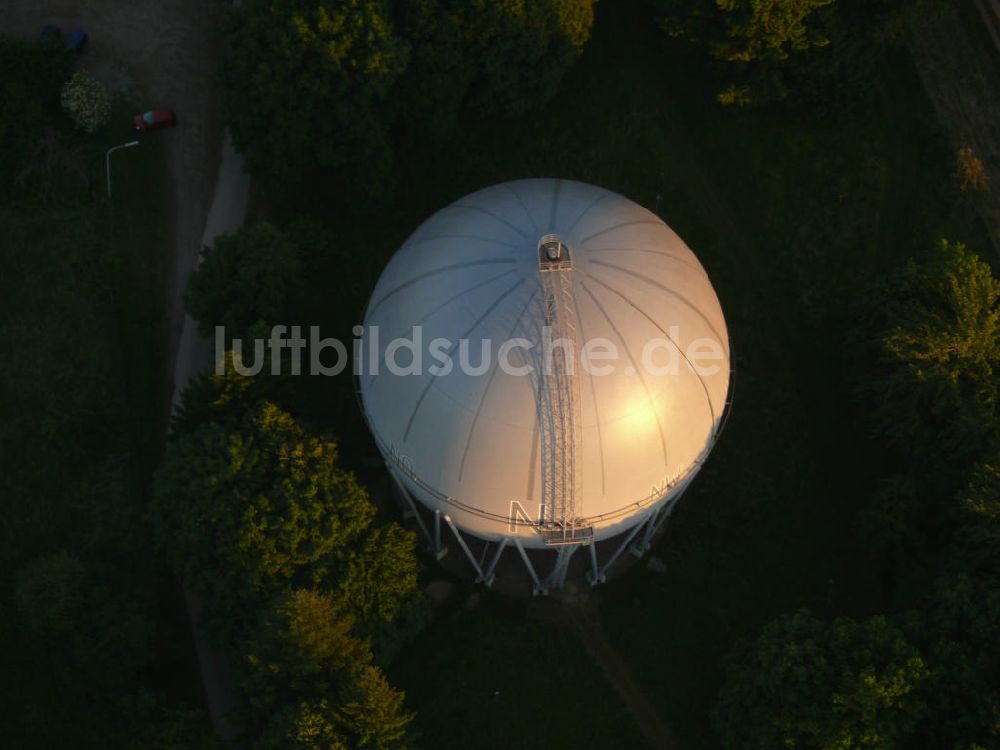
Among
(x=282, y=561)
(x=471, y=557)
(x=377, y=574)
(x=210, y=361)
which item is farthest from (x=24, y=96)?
(x=471, y=557)

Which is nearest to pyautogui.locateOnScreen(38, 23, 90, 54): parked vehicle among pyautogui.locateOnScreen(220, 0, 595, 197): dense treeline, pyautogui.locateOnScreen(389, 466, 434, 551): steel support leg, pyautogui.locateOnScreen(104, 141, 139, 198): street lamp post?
pyautogui.locateOnScreen(104, 141, 139, 198): street lamp post

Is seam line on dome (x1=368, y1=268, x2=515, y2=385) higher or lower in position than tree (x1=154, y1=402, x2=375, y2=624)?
higher

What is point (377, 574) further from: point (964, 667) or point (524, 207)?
point (964, 667)

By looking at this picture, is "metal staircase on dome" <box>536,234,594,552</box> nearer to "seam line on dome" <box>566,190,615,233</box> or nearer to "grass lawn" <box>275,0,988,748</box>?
"seam line on dome" <box>566,190,615,233</box>

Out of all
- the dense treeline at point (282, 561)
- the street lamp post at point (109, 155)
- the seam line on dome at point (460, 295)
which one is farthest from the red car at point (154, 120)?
the seam line on dome at point (460, 295)

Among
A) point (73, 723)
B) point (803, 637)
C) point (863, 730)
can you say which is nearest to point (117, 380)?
point (73, 723)

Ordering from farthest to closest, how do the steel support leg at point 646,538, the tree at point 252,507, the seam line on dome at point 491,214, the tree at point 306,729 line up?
the steel support leg at point 646,538, the tree at point 252,507, the seam line on dome at point 491,214, the tree at point 306,729

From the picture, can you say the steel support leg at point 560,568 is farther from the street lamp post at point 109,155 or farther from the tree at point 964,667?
the street lamp post at point 109,155
